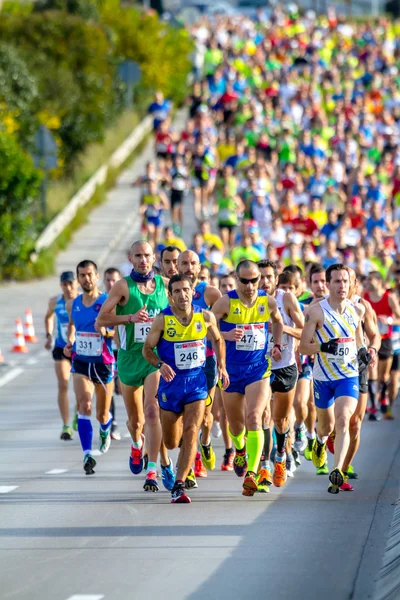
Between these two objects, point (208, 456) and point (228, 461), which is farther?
point (228, 461)

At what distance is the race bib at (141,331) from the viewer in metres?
14.2

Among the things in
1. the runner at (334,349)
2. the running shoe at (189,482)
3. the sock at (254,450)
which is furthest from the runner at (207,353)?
the runner at (334,349)

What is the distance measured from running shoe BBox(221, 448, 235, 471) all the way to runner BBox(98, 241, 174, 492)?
1.22 metres

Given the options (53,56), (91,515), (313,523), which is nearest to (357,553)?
(313,523)

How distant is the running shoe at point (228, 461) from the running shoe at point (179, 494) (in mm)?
2076

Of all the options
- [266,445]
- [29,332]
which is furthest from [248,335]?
[29,332]

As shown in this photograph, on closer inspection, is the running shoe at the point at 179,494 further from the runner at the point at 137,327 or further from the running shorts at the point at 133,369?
the running shorts at the point at 133,369

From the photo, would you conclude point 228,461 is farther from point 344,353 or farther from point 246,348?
point 344,353

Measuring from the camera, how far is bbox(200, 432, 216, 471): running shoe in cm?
1507

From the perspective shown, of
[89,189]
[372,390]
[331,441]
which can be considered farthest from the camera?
[89,189]

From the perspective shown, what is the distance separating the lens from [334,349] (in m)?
13.6

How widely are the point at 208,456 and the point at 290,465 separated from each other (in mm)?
790

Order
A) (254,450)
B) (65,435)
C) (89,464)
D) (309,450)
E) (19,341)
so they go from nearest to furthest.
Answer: (254,450) → (89,464) → (309,450) → (65,435) → (19,341)

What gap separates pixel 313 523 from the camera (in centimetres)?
1232
